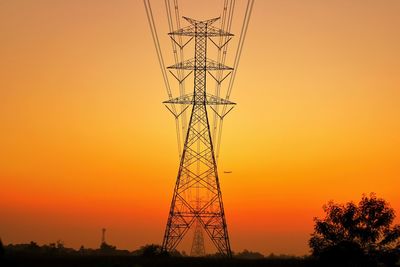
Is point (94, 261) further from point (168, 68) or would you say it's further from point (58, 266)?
point (168, 68)

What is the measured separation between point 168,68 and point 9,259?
30675 mm

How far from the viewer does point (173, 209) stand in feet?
266

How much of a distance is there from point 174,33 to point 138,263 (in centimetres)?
2820

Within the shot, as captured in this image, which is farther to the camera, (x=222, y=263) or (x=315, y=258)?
(x=315, y=258)

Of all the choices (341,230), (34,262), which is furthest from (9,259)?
(341,230)

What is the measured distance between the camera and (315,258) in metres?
81.0

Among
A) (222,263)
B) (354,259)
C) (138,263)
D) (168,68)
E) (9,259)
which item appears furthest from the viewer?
(168,68)

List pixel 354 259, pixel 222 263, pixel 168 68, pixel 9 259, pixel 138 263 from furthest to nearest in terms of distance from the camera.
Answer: pixel 168 68 → pixel 354 259 → pixel 222 263 → pixel 138 263 → pixel 9 259

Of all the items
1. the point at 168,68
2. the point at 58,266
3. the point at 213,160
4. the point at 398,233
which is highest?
the point at 168,68

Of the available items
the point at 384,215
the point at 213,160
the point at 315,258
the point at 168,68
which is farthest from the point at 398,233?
the point at 168,68

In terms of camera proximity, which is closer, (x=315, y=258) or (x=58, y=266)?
(x=58, y=266)

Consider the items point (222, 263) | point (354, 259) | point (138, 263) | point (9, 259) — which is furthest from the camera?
point (354, 259)

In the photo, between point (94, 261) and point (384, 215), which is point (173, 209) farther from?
point (384, 215)

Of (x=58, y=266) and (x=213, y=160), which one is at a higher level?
(x=213, y=160)
